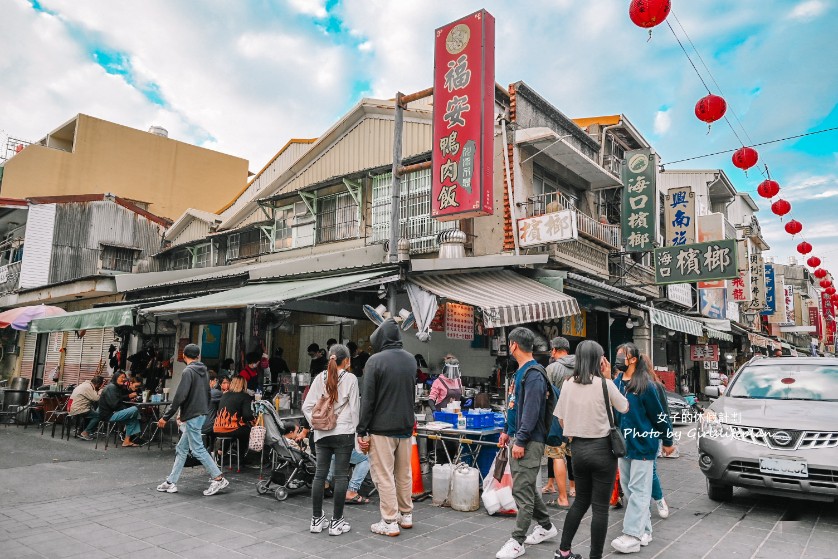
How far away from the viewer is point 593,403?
4.42 meters

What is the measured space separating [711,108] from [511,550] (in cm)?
937

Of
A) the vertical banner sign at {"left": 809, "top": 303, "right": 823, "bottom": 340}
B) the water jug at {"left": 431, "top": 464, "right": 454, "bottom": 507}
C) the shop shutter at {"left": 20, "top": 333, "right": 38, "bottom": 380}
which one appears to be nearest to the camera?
the water jug at {"left": 431, "top": 464, "right": 454, "bottom": 507}

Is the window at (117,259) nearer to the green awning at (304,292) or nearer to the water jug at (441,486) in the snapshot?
the green awning at (304,292)

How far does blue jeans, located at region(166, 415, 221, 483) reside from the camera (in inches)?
276

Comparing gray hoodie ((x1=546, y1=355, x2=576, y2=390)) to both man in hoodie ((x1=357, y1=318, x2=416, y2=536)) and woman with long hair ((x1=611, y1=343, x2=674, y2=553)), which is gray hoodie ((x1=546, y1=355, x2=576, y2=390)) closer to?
woman with long hair ((x1=611, y1=343, x2=674, y2=553))

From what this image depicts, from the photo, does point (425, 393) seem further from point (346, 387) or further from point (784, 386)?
point (784, 386)

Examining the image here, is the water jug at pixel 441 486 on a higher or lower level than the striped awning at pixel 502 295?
lower

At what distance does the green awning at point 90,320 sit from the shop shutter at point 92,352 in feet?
14.3

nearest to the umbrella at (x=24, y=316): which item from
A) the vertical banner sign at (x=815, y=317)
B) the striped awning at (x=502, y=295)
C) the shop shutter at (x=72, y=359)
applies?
the shop shutter at (x=72, y=359)

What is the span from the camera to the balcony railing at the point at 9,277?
73.3ft

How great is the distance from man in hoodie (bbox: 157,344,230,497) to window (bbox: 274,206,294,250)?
935 cm

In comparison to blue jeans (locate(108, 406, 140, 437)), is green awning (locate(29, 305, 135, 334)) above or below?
above

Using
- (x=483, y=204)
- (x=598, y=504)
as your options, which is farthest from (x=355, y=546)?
(x=483, y=204)

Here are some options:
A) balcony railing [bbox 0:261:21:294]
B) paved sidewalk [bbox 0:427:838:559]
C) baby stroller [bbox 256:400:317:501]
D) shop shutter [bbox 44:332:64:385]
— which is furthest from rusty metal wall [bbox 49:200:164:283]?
baby stroller [bbox 256:400:317:501]
